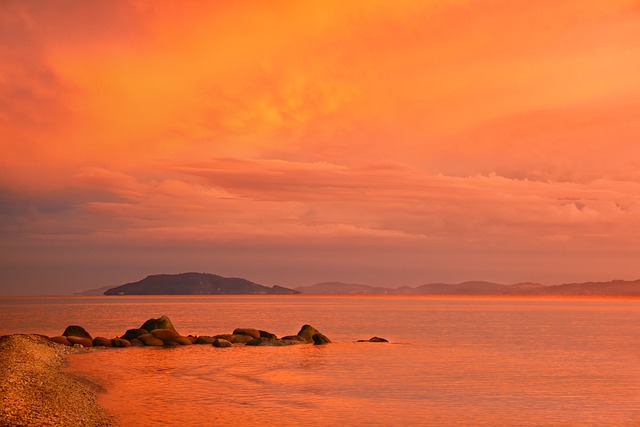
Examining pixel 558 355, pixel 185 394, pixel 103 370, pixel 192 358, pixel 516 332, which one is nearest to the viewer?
pixel 185 394

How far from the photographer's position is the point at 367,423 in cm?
2789

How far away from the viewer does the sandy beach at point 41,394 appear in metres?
24.0

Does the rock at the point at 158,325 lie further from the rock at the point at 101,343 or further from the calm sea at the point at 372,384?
the calm sea at the point at 372,384

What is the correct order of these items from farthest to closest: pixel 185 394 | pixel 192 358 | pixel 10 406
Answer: pixel 192 358
pixel 185 394
pixel 10 406

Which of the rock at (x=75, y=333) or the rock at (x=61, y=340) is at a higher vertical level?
the rock at (x=75, y=333)

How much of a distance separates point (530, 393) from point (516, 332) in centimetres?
5736

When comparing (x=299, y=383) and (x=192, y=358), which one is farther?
(x=192, y=358)

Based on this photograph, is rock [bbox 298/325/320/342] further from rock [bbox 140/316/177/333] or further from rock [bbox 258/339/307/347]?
rock [bbox 140/316/177/333]

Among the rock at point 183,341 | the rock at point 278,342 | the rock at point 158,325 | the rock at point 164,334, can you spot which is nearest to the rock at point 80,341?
the rock at point 164,334

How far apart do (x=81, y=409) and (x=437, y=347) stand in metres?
43.0

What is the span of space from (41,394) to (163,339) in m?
36.6

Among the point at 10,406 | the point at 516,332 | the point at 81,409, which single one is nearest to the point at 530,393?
the point at 81,409

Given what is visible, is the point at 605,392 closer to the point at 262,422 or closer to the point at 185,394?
the point at 262,422

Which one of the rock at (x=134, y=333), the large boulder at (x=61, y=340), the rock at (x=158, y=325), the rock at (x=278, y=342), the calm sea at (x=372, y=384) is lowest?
the calm sea at (x=372, y=384)
